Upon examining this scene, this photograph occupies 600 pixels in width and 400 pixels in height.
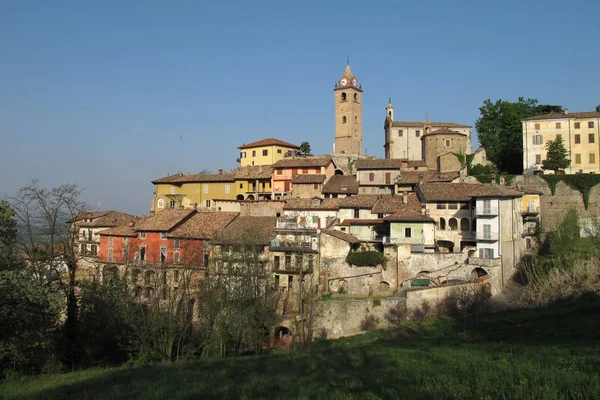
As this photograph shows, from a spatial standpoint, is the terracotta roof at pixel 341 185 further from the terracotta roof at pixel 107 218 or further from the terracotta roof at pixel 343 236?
the terracotta roof at pixel 107 218

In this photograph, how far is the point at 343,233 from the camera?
152 feet

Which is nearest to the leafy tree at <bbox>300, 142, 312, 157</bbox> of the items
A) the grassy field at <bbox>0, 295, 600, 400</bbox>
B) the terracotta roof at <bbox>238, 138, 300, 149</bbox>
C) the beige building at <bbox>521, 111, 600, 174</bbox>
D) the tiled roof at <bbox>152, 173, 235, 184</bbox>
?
the terracotta roof at <bbox>238, 138, 300, 149</bbox>

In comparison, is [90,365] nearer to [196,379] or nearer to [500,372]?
[196,379]

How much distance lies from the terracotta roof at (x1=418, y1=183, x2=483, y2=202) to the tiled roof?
2624 cm

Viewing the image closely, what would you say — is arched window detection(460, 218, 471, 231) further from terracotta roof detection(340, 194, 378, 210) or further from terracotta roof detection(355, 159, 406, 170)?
terracotta roof detection(355, 159, 406, 170)

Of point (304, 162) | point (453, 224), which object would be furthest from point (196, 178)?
point (453, 224)

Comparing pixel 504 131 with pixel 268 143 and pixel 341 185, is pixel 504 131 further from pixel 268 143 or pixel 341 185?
pixel 268 143

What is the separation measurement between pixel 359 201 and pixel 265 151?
88.0 feet

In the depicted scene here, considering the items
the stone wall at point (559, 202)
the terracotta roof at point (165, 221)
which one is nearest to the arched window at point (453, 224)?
the stone wall at point (559, 202)

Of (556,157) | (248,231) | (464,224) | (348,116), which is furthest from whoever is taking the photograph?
(348,116)

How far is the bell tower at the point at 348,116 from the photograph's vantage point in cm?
8221

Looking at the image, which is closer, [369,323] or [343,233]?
[369,323]

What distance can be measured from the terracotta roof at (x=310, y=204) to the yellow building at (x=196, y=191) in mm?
13398

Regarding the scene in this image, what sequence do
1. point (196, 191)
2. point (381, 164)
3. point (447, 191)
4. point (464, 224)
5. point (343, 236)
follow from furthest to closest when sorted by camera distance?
point (196, 191), point (381, 164), point (447, 191), point (464, 224), point (343, 236)
